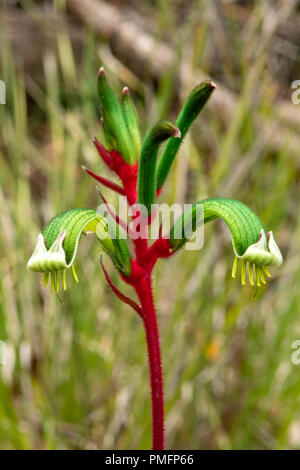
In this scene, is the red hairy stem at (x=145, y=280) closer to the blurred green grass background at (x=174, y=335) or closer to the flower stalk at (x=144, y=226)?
the flower stalk at (x=144, y=226)

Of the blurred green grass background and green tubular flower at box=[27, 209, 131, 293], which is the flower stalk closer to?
green tubular flower at box=[27, 209, 131, 293]

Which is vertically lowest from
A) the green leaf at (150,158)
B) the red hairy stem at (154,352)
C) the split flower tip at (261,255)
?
the red hairy stem at (154,352)

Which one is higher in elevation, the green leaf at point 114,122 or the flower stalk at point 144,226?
the green leaf at point 114,122

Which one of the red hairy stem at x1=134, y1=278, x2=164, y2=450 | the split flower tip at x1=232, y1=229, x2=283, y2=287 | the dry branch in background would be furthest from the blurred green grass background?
the dry branch in background

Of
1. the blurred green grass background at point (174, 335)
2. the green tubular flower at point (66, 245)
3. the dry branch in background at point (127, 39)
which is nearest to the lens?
Answer: the green tubular flower at point (66, 245)

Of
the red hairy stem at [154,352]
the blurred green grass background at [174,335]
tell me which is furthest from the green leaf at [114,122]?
the blurred green grass background at [174,335]

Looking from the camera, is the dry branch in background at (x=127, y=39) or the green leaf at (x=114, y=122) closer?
the green leaf at (x=114, y=122)

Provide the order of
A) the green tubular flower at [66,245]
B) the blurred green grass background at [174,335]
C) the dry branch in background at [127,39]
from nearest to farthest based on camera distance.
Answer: the green tubular flower at [66,245] → the blurred green grass background at [174,335] → the dry branch in background at [127,39]
